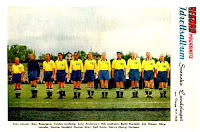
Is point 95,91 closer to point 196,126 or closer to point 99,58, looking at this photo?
point 99,58

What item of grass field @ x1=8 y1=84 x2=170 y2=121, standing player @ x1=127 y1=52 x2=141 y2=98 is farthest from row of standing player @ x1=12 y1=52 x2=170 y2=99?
grass field @ x1=8 y1=84 x2=170 y2=121

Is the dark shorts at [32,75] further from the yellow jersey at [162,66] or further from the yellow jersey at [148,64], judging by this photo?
the yellow jersey at [162,66]

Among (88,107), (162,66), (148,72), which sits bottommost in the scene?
(88,107)

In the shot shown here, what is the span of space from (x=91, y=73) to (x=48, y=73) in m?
0.89

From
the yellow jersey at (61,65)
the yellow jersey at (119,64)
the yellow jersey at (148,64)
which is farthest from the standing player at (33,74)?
the yellow jersey at (148,64)

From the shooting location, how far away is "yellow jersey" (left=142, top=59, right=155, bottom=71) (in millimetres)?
6988

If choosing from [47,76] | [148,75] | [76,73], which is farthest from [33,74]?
[148,75]

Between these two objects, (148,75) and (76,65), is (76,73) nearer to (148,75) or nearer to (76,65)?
(76,65)

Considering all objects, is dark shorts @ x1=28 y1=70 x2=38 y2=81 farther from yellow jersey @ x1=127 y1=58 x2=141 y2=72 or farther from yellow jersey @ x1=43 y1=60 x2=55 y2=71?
yellow jersey @ x1=127 y1=58 x2=141 y2=72

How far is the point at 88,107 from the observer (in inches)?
270

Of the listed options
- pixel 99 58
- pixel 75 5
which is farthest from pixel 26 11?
pixel 99 58

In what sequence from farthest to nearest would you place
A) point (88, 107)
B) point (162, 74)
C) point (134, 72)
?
point (134, 72), point (162, 74), point (88, 107)

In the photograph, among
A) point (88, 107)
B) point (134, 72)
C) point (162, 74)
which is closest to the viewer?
point (88, 107)

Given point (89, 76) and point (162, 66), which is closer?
point (162, 66)
